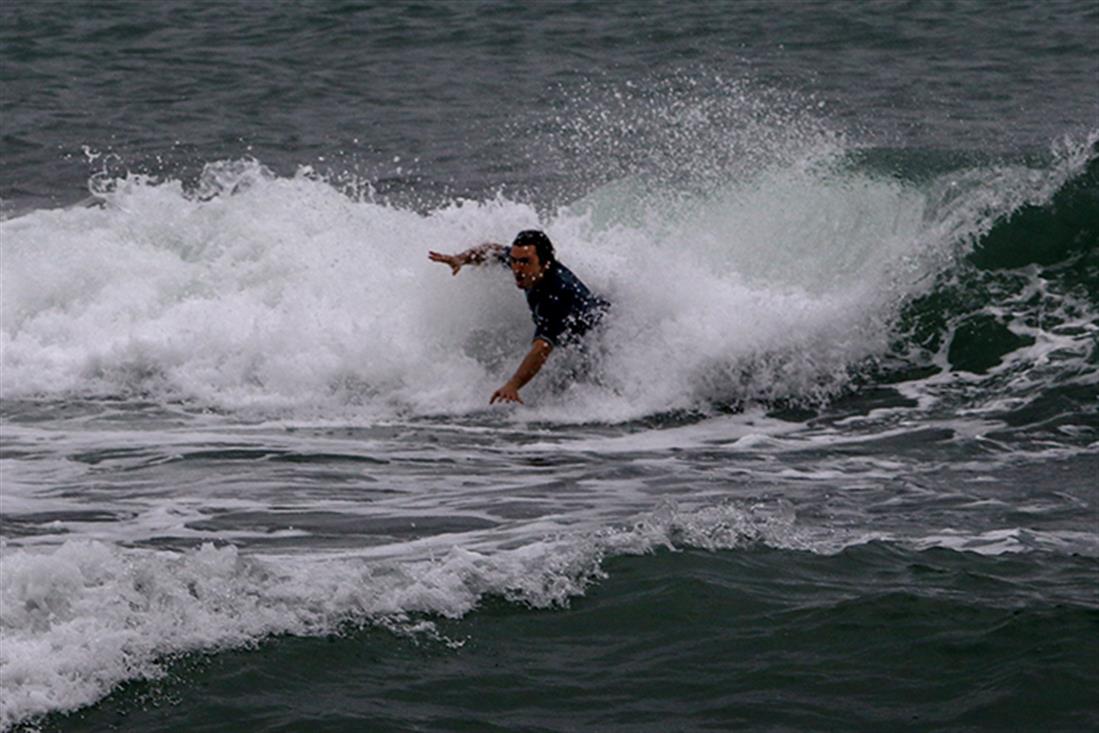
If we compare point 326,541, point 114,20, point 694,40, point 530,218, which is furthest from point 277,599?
point 114,20

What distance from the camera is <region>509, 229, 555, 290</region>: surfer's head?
10914 mm

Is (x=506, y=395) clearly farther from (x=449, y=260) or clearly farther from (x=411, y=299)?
(x=411, y=299)

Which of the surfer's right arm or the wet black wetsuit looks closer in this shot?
the wet black wetsuit

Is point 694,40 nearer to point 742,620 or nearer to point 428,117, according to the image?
point 428,117

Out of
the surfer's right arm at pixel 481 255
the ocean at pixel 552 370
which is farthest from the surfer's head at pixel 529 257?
the ocean at pixel 552 370

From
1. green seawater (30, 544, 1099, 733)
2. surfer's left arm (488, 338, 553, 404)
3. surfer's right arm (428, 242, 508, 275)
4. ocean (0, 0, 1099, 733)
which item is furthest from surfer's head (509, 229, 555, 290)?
green seawater (30, 544, 1099, 733)

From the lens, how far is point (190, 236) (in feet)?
47.4

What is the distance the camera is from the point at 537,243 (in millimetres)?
10969

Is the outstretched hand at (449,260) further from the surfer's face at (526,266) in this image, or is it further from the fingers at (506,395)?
the fingers at (506,395)

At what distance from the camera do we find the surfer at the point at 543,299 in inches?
428

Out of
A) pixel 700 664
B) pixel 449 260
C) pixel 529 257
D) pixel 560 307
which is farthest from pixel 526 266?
pixel 700 664

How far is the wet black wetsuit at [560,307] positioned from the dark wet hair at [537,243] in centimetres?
9

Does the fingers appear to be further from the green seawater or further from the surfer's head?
the green seawater

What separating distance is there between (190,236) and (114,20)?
814cm
